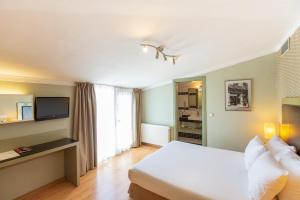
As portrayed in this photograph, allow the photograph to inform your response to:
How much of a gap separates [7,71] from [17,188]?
1815mm

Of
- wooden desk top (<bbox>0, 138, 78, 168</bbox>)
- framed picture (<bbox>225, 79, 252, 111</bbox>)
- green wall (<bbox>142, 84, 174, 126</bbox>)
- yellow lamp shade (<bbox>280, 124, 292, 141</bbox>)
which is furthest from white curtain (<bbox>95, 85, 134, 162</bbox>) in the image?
yellow lamp shade (<bbox>280, 124, 292, 141</bbox>)

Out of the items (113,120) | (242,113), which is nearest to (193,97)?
(242,113)

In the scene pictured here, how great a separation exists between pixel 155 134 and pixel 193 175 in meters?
2.96

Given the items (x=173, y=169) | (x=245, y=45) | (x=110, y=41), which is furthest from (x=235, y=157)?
(x=110, y=41)

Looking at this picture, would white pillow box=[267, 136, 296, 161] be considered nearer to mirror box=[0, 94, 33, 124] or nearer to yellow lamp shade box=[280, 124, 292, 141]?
yellow lamp shade box=[280, 124, 292, 141]

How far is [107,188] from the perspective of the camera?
2828mm

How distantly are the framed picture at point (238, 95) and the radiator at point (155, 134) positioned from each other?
184 cm

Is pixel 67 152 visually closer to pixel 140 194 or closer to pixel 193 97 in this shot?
pixel 140 194

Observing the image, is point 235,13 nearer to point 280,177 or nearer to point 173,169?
point 280,177

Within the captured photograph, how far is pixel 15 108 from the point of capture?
2.48 m

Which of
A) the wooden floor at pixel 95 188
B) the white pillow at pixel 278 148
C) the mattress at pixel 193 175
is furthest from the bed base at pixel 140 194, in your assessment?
the white pillow at pixel 278 148

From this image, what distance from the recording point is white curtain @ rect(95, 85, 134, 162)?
158 inches

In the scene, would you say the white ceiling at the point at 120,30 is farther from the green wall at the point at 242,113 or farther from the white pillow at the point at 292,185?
the white pillow at the point at 292,185

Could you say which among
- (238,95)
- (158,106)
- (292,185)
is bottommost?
(292,185)
